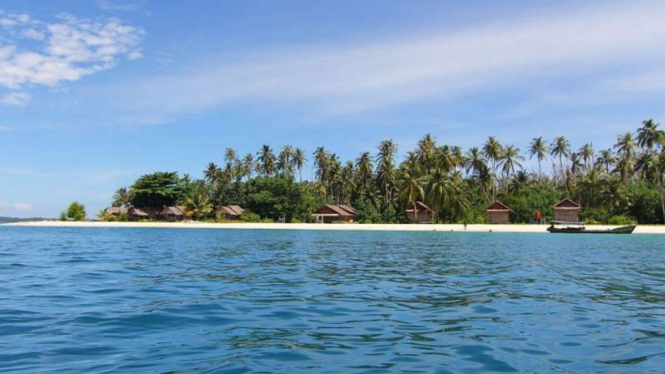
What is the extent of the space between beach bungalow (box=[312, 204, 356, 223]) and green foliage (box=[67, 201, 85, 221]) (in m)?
46.7

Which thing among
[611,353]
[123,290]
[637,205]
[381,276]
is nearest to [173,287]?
[123,290]

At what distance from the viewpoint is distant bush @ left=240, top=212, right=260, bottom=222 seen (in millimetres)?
86812

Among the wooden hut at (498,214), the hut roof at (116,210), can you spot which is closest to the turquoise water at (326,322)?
the wooden hut at (498,214)

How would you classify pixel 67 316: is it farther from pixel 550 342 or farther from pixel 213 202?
pixel 213 202

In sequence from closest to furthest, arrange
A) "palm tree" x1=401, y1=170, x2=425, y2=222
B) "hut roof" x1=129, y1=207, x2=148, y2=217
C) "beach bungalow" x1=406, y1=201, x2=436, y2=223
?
"palm tree" x1=401, y1=170, x2=425, y2=222
"beach bungalow" x1=406, y1=201, x2=436, y2=223
"hut roof" x1=129, y1=207, x2=148, y2=217

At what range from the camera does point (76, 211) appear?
101 m

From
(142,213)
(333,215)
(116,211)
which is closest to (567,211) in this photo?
(333,215)

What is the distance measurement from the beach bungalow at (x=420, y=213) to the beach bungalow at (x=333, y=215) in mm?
10327

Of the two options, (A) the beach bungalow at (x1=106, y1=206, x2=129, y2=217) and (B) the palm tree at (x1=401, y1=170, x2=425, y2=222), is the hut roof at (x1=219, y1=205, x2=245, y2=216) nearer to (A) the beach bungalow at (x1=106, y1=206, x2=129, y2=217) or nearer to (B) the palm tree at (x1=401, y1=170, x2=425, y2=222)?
(A) the beach bungalow at (x1=106, y1=206, x2=129, y2=217)

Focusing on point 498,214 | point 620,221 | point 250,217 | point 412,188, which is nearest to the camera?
point 620,221

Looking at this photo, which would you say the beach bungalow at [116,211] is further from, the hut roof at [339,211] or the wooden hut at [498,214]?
the wooden hut at [498,214]

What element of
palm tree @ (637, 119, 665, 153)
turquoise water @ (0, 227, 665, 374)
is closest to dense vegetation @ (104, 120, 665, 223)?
palm tree @ (637, 119, 665, 153)

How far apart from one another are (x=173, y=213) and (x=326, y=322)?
90914 mm

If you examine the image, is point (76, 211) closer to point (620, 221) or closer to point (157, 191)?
point (157, 191)
